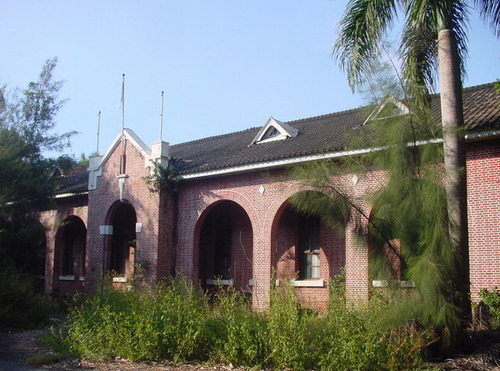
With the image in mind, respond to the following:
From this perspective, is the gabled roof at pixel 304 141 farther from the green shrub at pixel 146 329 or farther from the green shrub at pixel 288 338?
the green shrub at pixel 146 329

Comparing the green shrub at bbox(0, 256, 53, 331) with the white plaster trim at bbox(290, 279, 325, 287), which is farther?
the white plaster trim at bbox(290, 279, 325, 287)

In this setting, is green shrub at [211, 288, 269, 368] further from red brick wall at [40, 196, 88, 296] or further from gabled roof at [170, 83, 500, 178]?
red brick wall at [40, 196, 88, 296]

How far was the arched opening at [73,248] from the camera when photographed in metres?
26.6

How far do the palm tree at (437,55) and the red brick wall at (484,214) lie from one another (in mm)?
2845

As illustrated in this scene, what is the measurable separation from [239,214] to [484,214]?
379 inches

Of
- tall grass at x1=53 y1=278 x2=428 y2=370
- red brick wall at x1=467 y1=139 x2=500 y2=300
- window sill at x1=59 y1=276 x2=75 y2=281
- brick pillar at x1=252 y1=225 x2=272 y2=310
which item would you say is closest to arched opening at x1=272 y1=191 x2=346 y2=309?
brick pillar at x1=252 y1=225 x2=272 y2=310

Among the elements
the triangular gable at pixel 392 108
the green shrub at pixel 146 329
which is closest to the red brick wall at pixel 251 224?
the green shrub at pixel 146 329

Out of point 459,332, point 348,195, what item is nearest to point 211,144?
point 348,195

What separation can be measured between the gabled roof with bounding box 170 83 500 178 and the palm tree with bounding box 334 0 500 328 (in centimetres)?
77

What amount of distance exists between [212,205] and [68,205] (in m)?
8.46

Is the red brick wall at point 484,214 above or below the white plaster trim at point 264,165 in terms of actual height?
below

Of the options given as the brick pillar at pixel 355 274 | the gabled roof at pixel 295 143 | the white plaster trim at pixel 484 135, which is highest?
the gabled roof at pixel 295 143

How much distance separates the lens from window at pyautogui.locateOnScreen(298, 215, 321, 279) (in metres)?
19.3

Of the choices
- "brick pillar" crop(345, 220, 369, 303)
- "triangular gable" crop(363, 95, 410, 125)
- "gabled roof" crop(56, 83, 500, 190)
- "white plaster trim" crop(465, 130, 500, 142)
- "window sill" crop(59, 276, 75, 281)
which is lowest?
"window sill" crop(59, 276, 75, 281)
